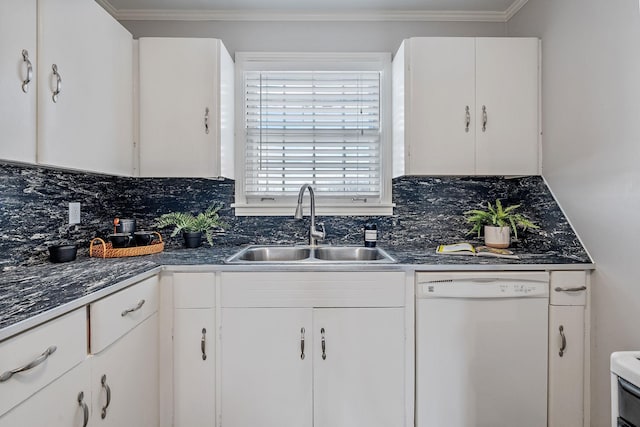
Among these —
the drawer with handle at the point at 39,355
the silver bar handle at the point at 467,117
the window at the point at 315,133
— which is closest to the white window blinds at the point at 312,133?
the window at the point at 315,133

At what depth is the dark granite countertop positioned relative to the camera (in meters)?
0.92

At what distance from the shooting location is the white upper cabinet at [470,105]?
1.93 m

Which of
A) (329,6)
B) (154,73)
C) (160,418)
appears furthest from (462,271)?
(154,73)

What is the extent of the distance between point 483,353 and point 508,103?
1437mm

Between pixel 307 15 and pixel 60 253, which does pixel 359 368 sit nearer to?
pixel 60 253

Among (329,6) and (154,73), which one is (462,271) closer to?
(329,6)

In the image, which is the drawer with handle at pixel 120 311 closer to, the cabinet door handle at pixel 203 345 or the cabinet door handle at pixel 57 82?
the cabinet door handle at pixel 203 345

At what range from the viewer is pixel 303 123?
7.43ft

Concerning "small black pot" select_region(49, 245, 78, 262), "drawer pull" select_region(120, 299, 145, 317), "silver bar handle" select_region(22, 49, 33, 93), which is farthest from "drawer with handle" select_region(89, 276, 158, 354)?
"silver bar handle" select_region(22, 49, 33, 93)

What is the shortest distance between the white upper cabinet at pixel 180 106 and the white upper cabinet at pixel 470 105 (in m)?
1.16

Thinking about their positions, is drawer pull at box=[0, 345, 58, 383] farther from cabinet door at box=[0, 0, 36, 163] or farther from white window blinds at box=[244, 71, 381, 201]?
white window blinds at box=[244, 71, 381, 201]

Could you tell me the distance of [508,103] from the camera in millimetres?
1944

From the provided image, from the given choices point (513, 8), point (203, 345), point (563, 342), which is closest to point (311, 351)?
point (203, 345)

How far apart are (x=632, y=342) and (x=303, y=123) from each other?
6.83 feet
